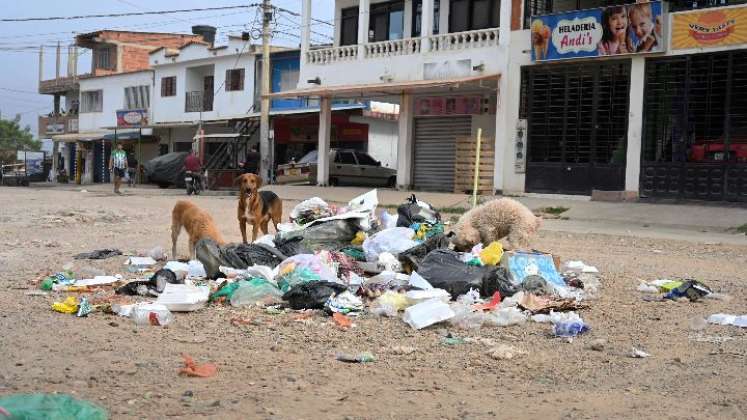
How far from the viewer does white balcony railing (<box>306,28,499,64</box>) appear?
22.5 meters

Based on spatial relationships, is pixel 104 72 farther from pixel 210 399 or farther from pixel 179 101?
pixel 210 399

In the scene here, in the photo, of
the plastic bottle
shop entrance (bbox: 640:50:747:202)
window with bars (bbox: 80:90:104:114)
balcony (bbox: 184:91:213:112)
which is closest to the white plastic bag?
the plastic bottle

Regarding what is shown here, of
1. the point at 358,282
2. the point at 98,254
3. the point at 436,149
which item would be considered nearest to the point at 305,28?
the point at 436,149

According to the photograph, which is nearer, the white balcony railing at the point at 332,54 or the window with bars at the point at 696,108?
the window with bars at the point at 696,108

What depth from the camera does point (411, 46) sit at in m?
24.4

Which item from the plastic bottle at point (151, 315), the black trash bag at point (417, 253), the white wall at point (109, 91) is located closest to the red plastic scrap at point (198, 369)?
the plastic bottle at point (151, 315)

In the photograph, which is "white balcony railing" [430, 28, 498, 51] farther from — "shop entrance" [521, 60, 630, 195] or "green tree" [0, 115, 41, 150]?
"green tree" [0, 115, 41, 150]

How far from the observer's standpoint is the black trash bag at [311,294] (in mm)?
6356

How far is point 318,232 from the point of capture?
870 cm

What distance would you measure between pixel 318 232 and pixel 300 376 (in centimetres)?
432

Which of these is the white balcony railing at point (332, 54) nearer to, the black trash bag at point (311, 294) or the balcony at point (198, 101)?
the balcony at point (198, 101)

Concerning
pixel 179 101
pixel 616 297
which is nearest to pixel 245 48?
pixel 179 101

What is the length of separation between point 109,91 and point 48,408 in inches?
1749

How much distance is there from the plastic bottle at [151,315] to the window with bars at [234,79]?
30.2 meters
